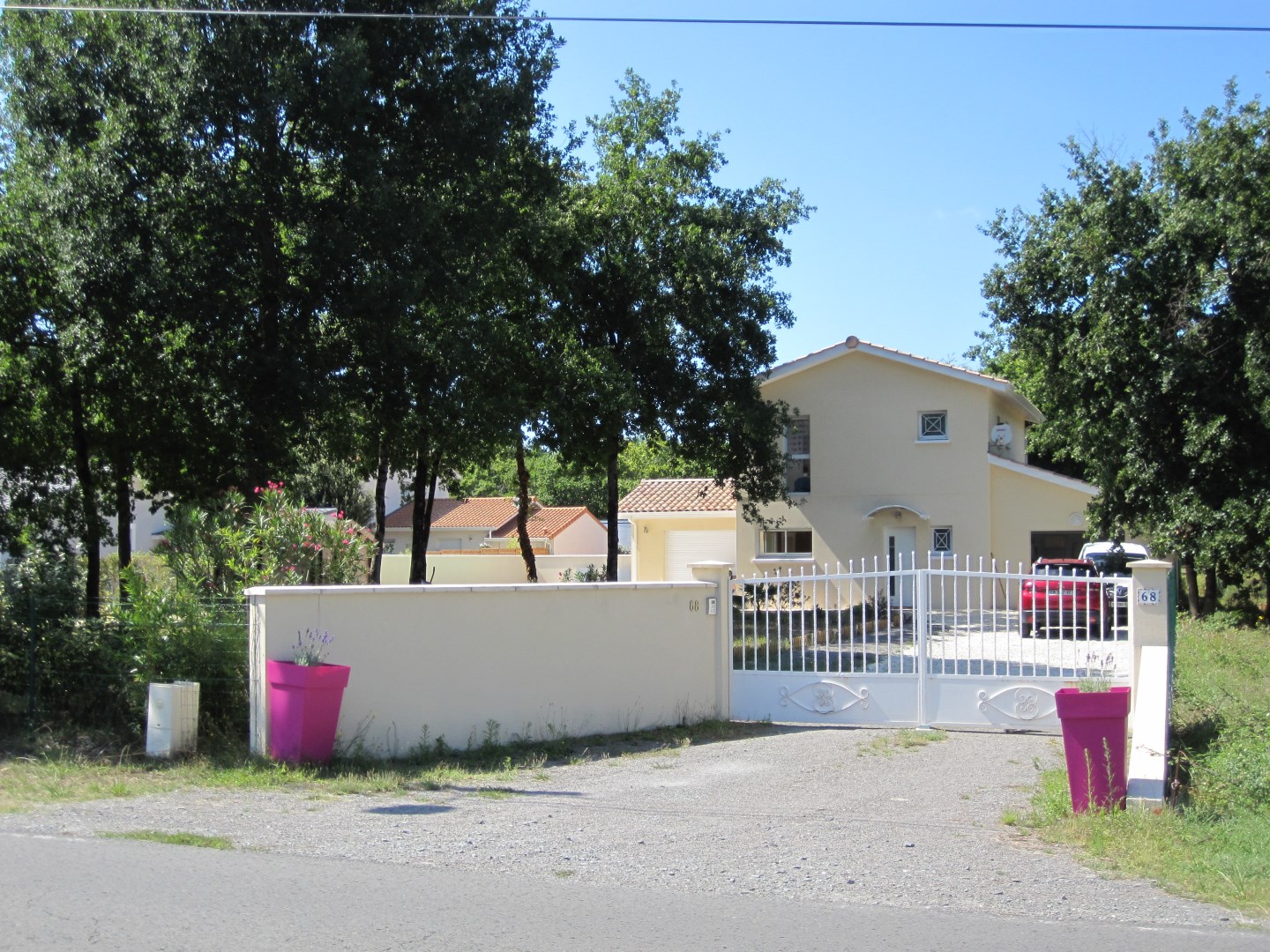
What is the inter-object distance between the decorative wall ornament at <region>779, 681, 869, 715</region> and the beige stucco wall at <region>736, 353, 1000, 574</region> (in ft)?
59.6

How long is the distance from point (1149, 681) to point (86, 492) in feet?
49.1

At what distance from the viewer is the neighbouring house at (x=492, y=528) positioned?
55906 mm

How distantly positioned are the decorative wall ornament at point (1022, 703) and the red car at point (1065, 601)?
0.66 m

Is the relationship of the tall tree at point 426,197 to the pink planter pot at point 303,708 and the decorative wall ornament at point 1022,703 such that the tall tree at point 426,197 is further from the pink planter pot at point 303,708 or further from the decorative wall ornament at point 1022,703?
the decorative wall ornament at point 1022,703

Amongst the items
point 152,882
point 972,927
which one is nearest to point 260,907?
point 152,882

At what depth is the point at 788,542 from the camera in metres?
32.6

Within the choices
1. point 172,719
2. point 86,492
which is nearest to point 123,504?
point 86,492

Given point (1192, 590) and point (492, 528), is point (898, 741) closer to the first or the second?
point (1192, 590)

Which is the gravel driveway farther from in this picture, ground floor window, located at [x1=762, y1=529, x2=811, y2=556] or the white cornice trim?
ground floor window, located at [x1=762, y1=529, x2=811, y2=556]

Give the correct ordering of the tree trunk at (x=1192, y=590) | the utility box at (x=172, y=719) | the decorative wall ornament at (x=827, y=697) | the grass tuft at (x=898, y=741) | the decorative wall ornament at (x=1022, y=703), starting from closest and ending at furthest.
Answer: the utility box at (x=172, y=719) < the grass tuft at (x=898, y=741) < the decorative wall ornament at (x=1022, y=703) < the decorative wall ornament at (x=827, y=697) < the tree trunk at (x=1192, y=590)

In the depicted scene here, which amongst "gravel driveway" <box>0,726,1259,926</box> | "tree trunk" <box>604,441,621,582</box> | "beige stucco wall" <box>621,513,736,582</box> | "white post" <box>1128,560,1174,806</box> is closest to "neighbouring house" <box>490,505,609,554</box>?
"beige stucco wall" <box>621,513,736,582</box>

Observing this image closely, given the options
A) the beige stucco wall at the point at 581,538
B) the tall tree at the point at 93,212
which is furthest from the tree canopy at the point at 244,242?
the beige stucco wall at the point at 581,538

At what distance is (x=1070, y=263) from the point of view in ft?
79.0

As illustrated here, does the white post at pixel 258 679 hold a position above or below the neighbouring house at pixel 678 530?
below
